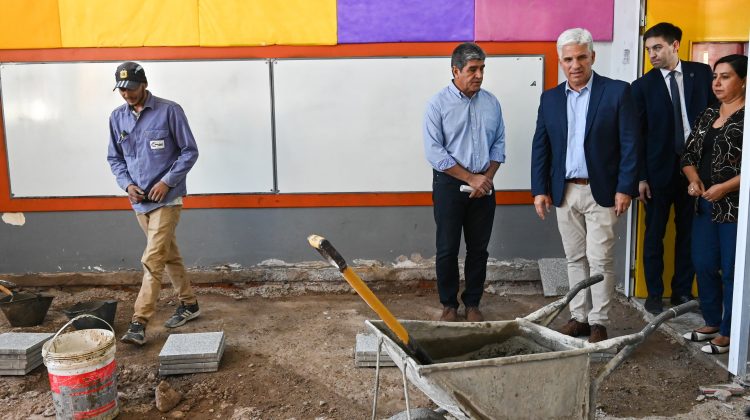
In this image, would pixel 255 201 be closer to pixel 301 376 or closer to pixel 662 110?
pixel 301 376

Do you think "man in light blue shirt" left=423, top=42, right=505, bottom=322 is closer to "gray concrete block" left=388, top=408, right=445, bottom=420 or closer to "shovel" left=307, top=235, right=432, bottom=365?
"shovel" left=307, top=235, right=432, bottom=365

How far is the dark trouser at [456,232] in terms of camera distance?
474cm

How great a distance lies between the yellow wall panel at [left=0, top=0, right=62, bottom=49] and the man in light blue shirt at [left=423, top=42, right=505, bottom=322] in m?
3.43

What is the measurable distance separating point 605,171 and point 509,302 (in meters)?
1.88

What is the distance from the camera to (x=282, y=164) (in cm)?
583

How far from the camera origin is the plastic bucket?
3.35 metres

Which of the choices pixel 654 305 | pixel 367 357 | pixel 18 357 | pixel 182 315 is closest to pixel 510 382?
pixel 367 357

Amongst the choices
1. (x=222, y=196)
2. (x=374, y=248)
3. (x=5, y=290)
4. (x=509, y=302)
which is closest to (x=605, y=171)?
(x=509, y=302)

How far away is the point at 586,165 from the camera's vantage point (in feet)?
13.6

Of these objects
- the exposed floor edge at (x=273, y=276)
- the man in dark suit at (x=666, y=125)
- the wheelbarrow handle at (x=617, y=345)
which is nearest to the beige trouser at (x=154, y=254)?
the exposed floor edge at (x=273, y=276)

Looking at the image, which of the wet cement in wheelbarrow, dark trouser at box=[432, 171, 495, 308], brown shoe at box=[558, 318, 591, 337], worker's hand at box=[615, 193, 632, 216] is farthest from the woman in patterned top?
the wet cement in wheelbarrow

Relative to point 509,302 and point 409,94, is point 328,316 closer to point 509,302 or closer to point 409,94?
point 509,302

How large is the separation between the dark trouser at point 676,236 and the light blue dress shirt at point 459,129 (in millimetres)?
1303

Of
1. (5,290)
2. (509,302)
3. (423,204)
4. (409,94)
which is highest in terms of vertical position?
(409,94)
